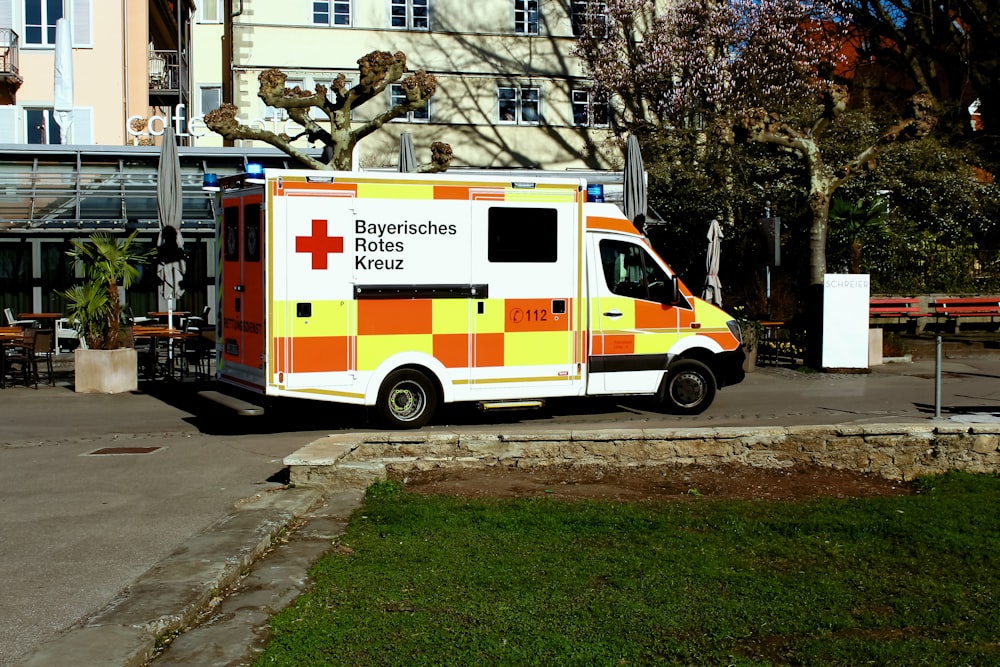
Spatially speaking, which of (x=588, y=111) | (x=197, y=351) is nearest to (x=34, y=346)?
(x=197, y=351)

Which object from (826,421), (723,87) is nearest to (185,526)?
(826,421)

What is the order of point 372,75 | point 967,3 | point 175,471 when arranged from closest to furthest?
point 175,471
point 372,75
point 967,3

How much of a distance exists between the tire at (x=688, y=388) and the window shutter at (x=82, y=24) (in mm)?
27643

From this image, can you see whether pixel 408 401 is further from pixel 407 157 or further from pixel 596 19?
pixel 596 19

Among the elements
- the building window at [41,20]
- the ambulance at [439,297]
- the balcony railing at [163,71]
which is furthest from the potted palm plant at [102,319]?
the balcony railing at [163,71]

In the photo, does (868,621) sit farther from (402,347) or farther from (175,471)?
(402,347)

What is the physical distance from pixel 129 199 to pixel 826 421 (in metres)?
16.7

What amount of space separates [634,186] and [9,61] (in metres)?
22.4

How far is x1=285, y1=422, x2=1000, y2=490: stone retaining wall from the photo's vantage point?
9.71 metres

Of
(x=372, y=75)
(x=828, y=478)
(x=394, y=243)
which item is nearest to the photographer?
(x=828, y=478)

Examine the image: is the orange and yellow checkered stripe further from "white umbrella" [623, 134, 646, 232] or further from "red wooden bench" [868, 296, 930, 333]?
"red wooden bench" [868, 296, 930, 333]

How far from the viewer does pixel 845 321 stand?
19.5 metres

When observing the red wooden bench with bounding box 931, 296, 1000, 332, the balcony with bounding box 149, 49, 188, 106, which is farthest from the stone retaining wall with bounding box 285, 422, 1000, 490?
the balcony with bounding box 149, 49, 188, 106

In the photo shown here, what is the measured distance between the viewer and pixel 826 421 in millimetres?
13875
